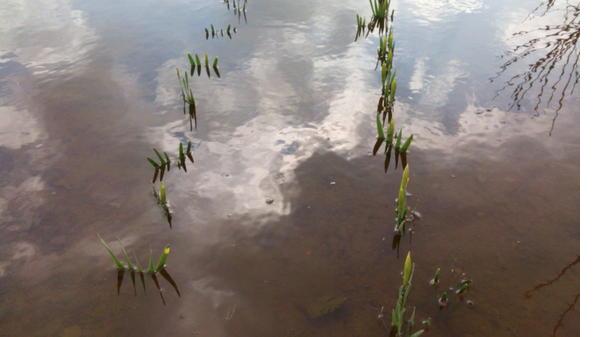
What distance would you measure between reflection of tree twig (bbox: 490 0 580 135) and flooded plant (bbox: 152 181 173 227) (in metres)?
3.28

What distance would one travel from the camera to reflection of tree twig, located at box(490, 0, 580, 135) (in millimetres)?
4285

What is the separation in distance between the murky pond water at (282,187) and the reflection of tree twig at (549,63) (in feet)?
0.24

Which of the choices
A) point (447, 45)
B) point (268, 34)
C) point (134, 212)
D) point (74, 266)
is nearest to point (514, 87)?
point (447, 45)

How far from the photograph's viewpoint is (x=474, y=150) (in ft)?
11.7

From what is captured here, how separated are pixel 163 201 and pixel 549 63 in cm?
438

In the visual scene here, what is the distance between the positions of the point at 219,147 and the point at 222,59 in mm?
1812

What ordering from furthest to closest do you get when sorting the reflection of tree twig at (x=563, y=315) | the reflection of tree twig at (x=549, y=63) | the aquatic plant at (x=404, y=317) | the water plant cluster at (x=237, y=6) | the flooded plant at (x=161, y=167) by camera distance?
the water plant cluster at (x=237, y=6) → the reflection of tree twig at (x=549, y=63) → the flooded plant at (x=161, y=167) → the reflection of tree twig at (x=563, y=315) → the aquatic plant at (x=404, y=317)

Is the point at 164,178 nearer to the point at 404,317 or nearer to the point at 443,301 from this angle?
the point at 404,317

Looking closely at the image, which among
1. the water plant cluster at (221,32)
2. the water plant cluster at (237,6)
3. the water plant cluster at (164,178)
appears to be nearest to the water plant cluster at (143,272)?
the water plant cluster at (164,178)

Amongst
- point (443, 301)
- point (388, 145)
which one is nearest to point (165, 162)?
point (388, 145)

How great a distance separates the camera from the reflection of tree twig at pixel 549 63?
4285 mm

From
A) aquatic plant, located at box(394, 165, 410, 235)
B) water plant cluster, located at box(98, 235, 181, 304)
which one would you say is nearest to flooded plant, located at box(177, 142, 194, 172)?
water plant cluster, located at box(98, 235, 181, 304)

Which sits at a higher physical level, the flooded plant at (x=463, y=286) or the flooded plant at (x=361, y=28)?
the flooded plant at (x=361, y=28)

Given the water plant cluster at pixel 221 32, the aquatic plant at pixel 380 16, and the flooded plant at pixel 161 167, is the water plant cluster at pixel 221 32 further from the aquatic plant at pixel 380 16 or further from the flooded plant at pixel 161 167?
the flooded plant at pixel 161 167
